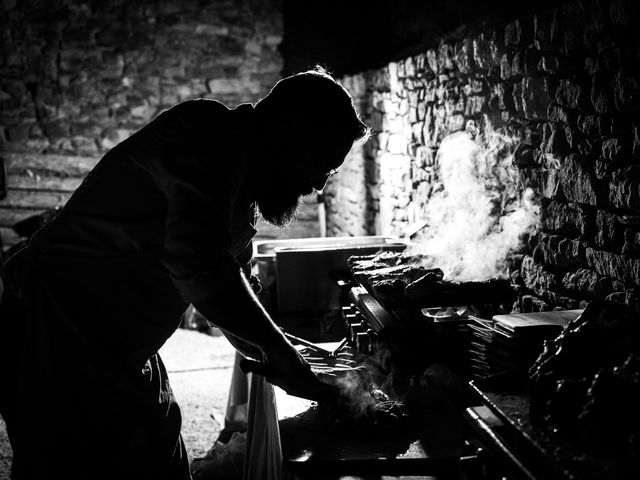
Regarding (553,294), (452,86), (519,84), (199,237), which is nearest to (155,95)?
(452,86)

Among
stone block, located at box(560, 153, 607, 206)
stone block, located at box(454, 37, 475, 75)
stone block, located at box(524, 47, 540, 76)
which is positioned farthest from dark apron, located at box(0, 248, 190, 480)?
stone block, located at box(454, 37, 475, 75)

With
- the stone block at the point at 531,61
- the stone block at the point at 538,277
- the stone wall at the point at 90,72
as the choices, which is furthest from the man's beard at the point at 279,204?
the stone wall at the point at 90,72

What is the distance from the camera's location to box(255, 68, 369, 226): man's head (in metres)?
2.04

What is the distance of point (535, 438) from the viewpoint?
1501mm

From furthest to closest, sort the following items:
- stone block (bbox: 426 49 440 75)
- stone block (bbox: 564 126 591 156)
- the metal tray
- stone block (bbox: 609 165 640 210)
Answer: stone block (bbox: 426 49 440 75), stone block (bbox: 564 126 591 156), stone block (bbox: 609 165 640 210), the metal tray

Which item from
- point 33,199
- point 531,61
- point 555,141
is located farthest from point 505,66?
point 33,199

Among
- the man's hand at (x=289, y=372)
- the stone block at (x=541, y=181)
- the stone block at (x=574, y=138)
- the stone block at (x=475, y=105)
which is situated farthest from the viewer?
the stone block at (x=475, y=105)

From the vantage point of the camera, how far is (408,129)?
5652mm

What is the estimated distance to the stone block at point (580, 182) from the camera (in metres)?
2.91

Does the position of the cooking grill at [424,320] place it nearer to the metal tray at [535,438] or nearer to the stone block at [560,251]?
the stone block at [560,251]

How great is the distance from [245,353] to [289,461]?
27.5 inches

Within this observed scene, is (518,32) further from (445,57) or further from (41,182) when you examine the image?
(41,182)

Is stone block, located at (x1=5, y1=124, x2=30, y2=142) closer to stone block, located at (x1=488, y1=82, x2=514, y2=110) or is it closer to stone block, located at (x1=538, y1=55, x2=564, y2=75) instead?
stone block, located at (x1=488, y1=82, x2=514, y2=110)

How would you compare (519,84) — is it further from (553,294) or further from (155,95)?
(155,95)
